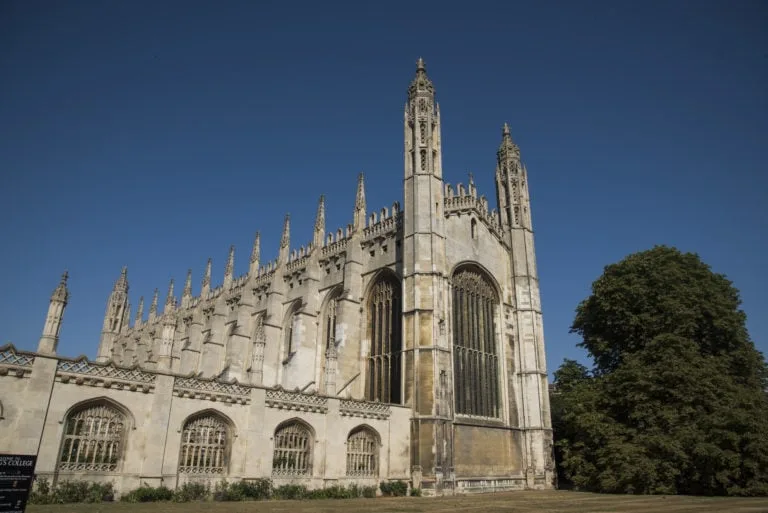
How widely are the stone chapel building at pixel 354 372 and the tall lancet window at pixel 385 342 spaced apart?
0.09 metres

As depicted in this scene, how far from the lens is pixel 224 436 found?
1859cm

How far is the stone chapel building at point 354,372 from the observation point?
15.6m

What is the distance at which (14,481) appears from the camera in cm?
800

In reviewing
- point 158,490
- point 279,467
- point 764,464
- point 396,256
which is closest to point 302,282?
point 396,256

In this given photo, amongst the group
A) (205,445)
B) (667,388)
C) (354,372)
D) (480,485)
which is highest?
(354,372)

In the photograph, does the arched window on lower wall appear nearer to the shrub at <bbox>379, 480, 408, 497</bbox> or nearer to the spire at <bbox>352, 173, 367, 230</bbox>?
the shrub at <bbox>379, 480, 408, 497</bbox>

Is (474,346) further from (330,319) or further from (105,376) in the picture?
(105,376)

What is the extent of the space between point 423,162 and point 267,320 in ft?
50.8

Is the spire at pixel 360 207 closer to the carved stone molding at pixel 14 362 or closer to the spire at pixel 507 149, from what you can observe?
the spire at pixel 507 149

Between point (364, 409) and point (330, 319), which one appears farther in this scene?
point (330, 319)

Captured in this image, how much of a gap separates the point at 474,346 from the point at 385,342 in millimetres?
5310

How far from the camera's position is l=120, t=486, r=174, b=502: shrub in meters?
15.4

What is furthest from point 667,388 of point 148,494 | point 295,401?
point 148,494

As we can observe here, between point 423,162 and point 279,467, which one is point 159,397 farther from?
point 423,162
